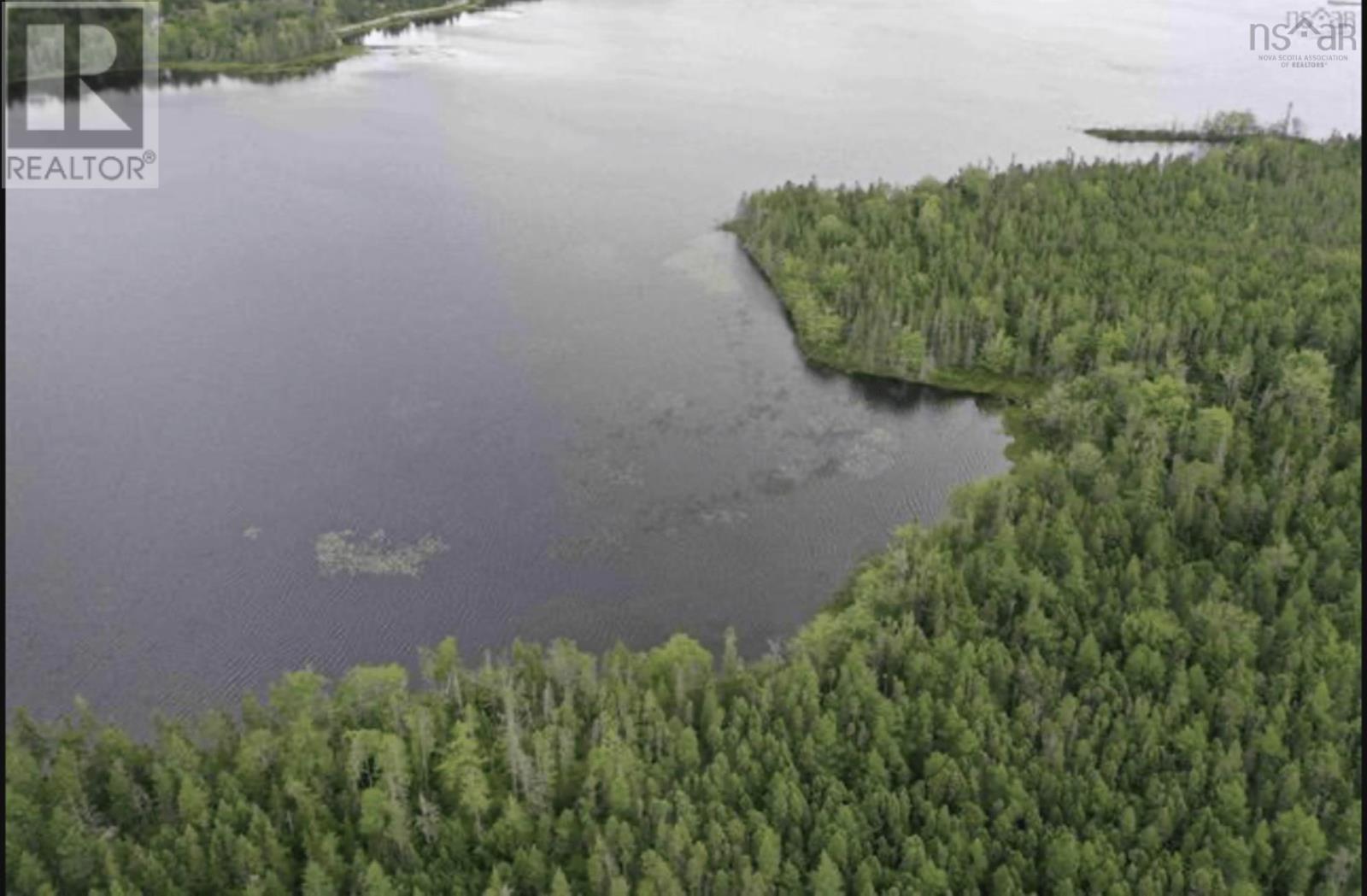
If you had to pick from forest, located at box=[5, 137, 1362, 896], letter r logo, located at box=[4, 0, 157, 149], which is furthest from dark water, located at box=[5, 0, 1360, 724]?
letter r logo, located at box=[4, 0, 157, 149]

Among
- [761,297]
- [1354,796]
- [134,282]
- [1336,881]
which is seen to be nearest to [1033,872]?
[1336,881]

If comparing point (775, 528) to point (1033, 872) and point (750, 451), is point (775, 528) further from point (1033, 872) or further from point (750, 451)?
point (1033, 872)

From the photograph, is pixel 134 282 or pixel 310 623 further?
pixel 134 282

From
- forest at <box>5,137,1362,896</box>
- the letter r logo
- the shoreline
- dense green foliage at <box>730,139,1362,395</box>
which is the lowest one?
forest at <box>5,137,1362,896</box>

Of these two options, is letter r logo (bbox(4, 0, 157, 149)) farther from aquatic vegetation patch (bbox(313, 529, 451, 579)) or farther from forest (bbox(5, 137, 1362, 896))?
forest (bbox(5, 137, 1362, 896))

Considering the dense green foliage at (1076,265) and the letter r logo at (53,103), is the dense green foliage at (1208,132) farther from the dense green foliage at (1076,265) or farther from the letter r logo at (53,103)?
the letter r logo at (53,103)

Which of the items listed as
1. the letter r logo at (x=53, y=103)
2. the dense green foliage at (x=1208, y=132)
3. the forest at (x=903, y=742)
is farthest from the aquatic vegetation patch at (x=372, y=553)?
the dense green foliage at (x=1208, y=132)

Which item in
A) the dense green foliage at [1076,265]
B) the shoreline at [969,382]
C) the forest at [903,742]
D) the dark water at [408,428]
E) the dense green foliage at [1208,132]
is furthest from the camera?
the dense green foliage at [1208,132]
